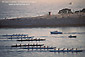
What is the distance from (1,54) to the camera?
79.3 feet

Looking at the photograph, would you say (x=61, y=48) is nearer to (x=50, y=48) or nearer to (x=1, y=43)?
(x=50, y=48)

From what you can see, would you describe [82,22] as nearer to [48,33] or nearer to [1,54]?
[48,33]

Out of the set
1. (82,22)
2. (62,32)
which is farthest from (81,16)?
(62,32)

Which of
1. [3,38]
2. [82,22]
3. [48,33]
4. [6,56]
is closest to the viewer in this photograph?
[6,56]

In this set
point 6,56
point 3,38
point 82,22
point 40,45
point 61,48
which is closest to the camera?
point 6,56

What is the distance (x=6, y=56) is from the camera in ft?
76.1

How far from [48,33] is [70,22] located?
961 centimetres

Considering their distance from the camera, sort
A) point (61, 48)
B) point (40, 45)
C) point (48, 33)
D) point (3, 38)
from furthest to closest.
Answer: point (48, 33) < point (3, 38) < point (40, 45) < point (61, 48)

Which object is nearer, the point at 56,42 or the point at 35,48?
the point at 35,48

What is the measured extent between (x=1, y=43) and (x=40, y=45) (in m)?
3.54

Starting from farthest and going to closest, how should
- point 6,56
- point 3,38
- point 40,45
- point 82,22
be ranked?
point 82,22 < point 3,38 < point 40,45 < point 6,56

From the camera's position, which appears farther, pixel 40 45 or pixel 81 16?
pixel 81 16

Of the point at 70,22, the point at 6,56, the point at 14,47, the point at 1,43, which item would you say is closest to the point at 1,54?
the point at 6,56

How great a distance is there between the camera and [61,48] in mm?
26953
